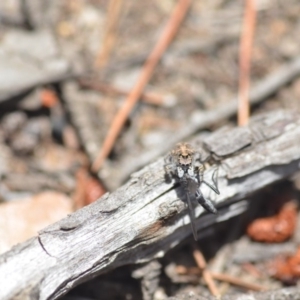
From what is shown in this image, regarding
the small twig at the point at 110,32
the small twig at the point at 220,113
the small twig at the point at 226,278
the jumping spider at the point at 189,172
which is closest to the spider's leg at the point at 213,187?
the jumping spider at the point at 189,172

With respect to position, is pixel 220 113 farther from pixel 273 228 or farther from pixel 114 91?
pixel 273 228

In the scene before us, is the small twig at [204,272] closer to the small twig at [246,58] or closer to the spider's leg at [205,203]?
the spider's leg at [205,203]

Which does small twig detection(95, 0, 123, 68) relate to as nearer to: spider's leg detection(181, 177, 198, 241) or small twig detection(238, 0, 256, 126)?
small twig detection(238, 0, 256, 126)

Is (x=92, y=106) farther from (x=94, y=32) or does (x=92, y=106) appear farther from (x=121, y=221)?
(x=121, y=221)

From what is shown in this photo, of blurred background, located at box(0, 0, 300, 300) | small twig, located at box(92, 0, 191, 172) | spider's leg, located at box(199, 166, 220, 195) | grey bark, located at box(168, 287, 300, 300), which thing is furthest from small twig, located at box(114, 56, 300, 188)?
grey bark, located at box(168, 287, 300, 300)

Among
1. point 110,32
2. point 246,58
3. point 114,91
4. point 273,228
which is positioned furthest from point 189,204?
point 110,32
